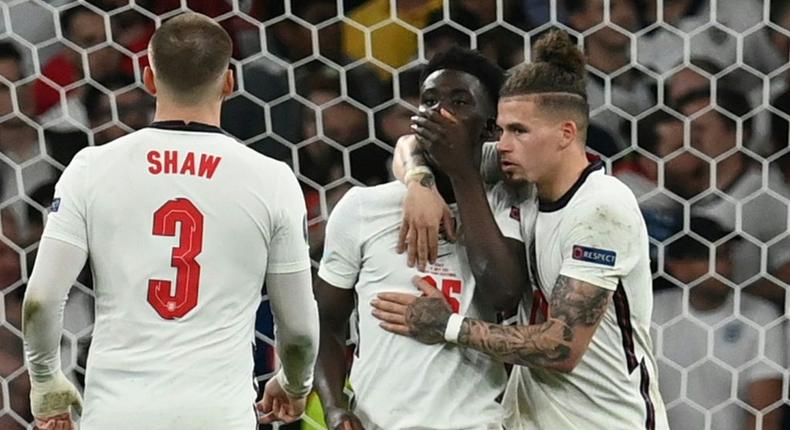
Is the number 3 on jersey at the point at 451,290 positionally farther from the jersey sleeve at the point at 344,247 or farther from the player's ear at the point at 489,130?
the player's ear at the point at 489,130

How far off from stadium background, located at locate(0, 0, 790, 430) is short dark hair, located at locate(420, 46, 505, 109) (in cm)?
52

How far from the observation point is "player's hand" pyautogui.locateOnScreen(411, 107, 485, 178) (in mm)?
1869

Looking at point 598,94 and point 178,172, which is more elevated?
point 178,172

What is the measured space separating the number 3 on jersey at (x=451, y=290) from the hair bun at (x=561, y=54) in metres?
0.46

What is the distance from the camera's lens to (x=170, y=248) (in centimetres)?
153

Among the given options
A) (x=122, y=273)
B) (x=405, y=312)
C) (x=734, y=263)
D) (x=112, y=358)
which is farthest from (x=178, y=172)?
(x=734, y=263)

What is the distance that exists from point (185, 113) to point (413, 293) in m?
0.58

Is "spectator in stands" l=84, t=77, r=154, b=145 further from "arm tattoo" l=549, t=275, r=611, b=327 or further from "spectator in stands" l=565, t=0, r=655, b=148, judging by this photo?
"arm tattoo" l=549, t=275, r=611, b=327

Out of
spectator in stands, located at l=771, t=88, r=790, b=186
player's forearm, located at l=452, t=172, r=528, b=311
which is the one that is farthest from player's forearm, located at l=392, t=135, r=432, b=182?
spectator in stands, located at l=771, t=88, r=790, b=186

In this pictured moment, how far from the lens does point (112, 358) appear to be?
→ 1551 millimetres

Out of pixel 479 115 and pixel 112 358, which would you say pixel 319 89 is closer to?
pixel 479 115

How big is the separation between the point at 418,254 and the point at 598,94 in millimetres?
887

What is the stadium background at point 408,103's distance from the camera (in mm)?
2539

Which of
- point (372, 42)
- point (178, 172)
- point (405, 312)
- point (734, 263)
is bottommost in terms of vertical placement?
point (734, 263)
